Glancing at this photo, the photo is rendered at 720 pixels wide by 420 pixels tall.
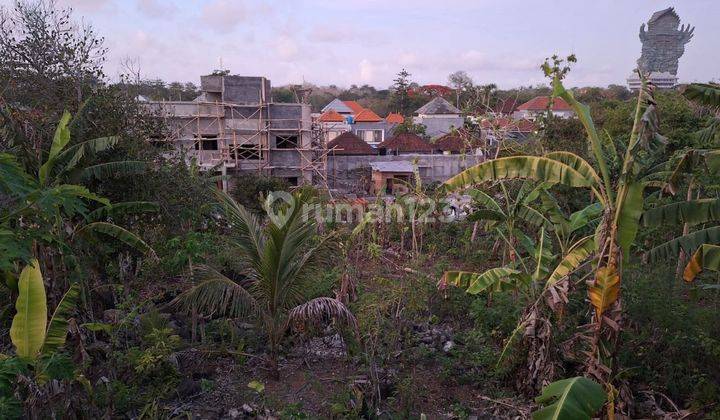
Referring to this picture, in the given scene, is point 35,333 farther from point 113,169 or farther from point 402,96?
point 402,96

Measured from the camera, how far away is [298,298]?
5633 millimetres

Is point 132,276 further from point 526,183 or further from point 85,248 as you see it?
point 526,183

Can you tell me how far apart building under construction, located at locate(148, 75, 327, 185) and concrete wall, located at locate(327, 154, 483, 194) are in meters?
1.75

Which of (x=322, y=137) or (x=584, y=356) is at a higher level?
(x=322, y=137)

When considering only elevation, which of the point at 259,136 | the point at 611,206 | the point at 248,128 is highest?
the point at 248,128

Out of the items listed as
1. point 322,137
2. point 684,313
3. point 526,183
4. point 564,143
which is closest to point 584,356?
point 684,313

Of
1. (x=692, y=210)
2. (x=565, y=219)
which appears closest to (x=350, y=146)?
(x=565, y=219)

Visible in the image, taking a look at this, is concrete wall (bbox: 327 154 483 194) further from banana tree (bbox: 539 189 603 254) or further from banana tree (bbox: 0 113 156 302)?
banana tree (bbox: 0 113 156 302)

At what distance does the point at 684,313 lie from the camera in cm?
591

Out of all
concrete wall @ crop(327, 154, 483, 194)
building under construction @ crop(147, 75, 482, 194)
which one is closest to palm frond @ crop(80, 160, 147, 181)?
building under construction @ crop(147, 75, 482, 194)

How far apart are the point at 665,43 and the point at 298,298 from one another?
99.9 feet

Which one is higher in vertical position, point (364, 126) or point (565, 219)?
point (364, 126)

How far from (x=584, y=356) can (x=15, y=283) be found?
5884 mm

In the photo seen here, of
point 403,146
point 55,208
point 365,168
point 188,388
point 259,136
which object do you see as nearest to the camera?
point 55,208
